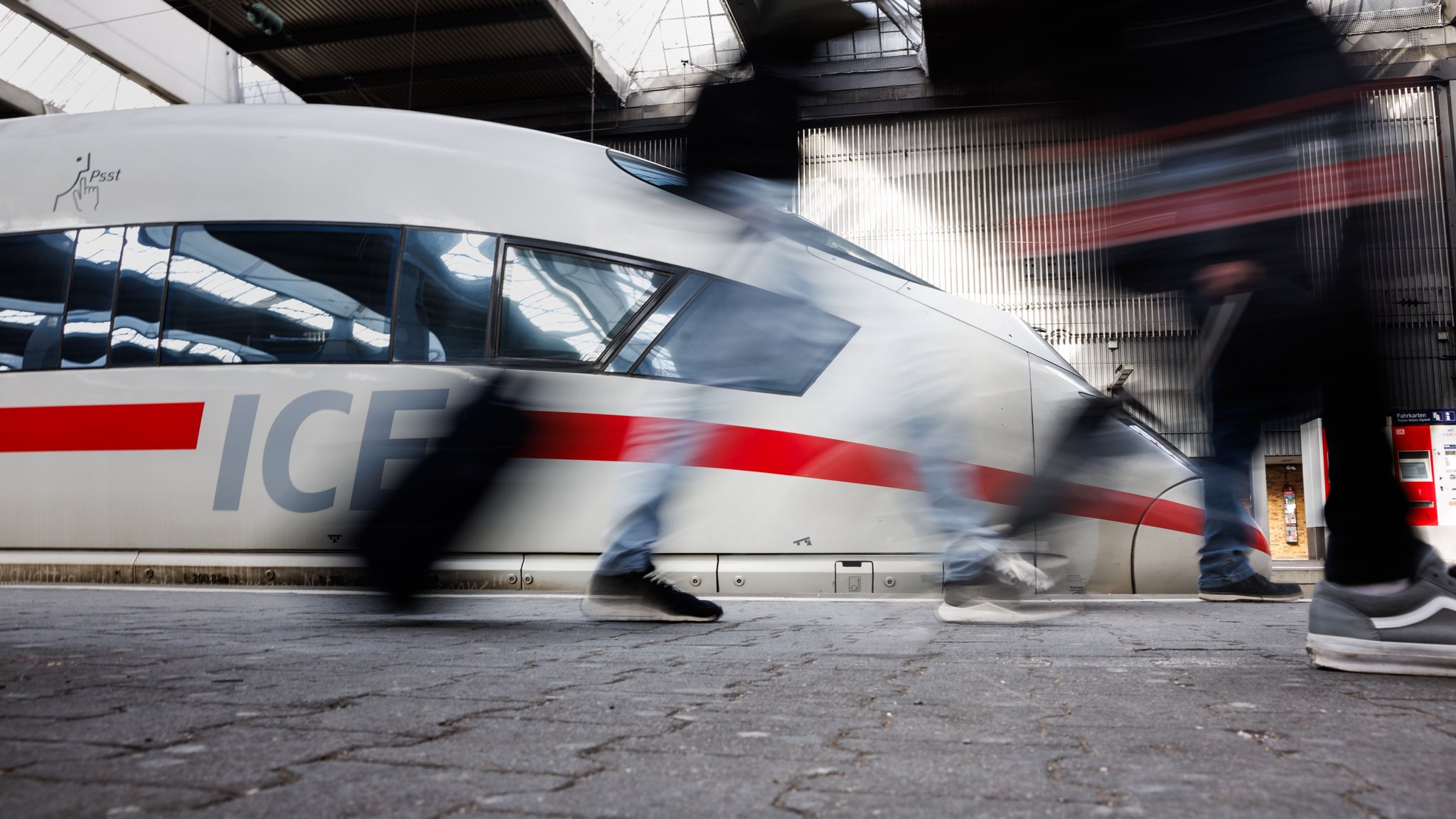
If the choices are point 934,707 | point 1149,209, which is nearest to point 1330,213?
point 1149,209

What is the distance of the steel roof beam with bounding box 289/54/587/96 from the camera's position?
520 inches

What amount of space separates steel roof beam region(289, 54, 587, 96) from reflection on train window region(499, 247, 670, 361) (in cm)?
1024

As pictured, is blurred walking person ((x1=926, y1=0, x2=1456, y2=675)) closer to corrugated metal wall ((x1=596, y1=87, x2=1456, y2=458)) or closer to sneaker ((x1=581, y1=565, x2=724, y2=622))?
sneaker ((x1=581, y1=565, x2=724, y2=622))

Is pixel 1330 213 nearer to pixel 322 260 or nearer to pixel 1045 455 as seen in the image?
pixel 1045 455

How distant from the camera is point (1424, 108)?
12938 mm

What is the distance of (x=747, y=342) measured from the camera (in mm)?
3857

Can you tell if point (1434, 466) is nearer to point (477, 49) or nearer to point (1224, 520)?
point (1224, 520)

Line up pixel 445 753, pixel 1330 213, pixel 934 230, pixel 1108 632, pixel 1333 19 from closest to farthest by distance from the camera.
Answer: pixel 445 753, pixel 1333 19, pixel 1330 213, pixel 1108 632, pixel 934 230

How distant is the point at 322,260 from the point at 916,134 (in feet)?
33.3

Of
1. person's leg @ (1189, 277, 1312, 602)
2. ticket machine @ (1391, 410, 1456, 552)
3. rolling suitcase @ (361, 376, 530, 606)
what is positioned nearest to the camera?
person's leg @ (1189, 277, 1312, 602)

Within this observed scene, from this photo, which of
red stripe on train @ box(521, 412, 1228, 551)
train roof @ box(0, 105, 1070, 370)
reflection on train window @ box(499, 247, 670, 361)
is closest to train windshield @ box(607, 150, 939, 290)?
train roof @ box(0, 105, 1070, 370)

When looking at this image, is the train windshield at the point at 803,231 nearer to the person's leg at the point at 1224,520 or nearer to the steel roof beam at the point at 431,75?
the person's leg at the point at 1224,520

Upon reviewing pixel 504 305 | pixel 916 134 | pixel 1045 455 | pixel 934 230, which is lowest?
pixel 1045 455

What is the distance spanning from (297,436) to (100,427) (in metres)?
0.84
